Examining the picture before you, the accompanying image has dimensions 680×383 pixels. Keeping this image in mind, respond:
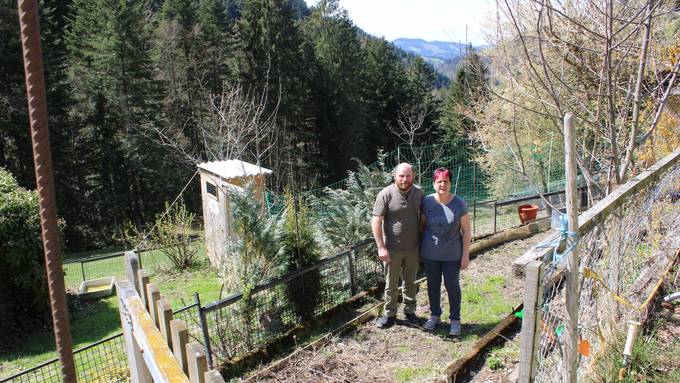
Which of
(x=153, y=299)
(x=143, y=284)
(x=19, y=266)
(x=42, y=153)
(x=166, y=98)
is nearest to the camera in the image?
(x=42, y=153)

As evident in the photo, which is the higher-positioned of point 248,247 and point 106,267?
point 248,247

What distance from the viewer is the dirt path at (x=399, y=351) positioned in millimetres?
4055

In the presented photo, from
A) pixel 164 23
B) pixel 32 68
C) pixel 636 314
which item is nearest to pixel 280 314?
pixel 636 314

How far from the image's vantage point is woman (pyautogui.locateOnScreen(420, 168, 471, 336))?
14.0 feet

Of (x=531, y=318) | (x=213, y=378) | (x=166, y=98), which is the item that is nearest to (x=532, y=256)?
(x=531, y=318)

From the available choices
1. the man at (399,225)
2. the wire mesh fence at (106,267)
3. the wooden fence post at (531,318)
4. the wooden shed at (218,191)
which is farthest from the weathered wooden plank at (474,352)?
the wire mesh fence at (106,267)

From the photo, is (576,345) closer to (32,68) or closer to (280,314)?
(32,68)

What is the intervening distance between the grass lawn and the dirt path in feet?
17.6

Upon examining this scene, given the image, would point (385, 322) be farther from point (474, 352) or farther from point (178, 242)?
point (178, 242)

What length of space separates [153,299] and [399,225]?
120 inches

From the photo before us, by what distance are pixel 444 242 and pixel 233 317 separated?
2349mm

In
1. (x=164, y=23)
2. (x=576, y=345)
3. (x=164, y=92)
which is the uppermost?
(x=164, y=23)

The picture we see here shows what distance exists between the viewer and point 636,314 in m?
3.34

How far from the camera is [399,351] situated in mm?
4418
